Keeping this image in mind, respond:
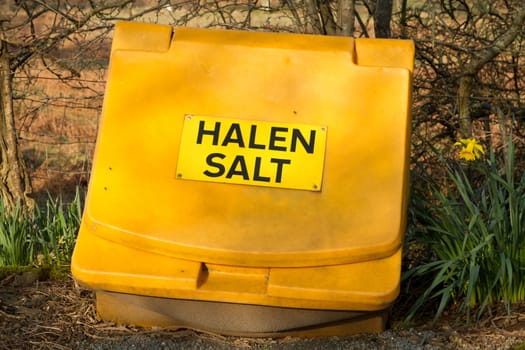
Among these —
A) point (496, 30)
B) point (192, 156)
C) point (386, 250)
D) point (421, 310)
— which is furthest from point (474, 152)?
point (496, 30)

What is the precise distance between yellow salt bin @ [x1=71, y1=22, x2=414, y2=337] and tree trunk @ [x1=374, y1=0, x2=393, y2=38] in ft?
7.30

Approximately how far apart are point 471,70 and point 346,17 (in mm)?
900

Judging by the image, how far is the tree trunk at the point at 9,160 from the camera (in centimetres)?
489

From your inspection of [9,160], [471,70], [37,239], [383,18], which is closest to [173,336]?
[37,239]

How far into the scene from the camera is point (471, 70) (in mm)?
5188

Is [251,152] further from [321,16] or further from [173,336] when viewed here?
[321,16]

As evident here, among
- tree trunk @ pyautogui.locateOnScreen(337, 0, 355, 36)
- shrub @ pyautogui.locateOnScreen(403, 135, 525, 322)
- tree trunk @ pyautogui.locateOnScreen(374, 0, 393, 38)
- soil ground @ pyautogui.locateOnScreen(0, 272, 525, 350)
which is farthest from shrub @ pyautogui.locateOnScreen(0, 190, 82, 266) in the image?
tree trunk @ pyautogui.locateOnScreen(374, 0, 393, 38)

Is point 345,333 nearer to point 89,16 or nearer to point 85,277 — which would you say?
point 85,277

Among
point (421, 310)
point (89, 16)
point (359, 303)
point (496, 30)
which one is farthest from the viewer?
point (496, 30)

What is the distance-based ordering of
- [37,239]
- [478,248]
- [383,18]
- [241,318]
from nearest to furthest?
[241,318]
[478,248]
[37,239]
[383,18]

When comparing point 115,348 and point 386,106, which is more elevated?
point 386,106

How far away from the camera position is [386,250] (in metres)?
3.01

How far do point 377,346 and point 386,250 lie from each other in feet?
1.21

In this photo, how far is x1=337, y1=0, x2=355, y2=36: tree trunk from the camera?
189 inches
